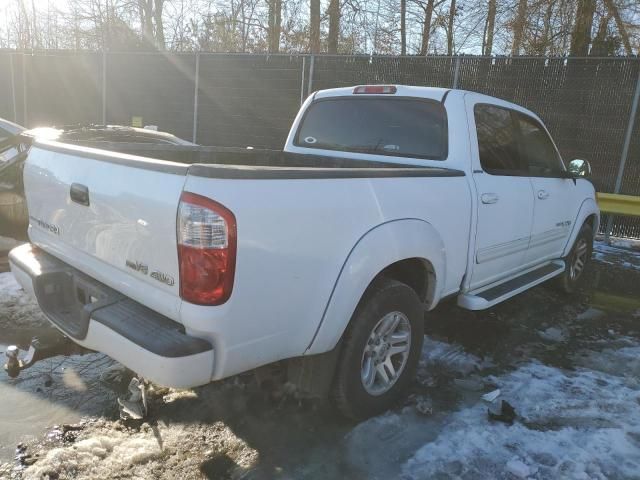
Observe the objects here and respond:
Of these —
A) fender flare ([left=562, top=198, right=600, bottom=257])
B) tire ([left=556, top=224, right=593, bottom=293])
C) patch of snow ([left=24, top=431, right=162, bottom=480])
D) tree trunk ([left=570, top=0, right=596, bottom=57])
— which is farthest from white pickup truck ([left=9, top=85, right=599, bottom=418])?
tree trunk ([left=570, top=0, right=596, bottom=57])

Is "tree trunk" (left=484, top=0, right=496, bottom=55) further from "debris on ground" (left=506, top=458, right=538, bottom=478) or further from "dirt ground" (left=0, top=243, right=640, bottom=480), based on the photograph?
"debris on ground" (left=506, top=458, right=538, bottom=478)

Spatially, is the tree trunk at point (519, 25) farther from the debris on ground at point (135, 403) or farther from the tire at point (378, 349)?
the debris on ground at point (135, 403)

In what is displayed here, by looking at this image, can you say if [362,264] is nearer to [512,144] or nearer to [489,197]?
[489,197]

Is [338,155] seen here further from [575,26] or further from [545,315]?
[575,26]

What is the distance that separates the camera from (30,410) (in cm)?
295

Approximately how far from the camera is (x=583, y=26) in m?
12.8

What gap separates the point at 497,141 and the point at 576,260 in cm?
250

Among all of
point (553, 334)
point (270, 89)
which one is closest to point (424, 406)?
point (553, 334)

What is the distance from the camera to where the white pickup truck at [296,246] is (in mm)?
2100

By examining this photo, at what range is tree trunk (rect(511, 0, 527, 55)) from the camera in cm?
1427

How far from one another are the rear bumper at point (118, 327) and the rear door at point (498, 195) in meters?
2.17

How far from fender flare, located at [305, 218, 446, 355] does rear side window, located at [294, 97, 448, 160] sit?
0.99 meters

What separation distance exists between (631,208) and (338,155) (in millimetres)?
6259

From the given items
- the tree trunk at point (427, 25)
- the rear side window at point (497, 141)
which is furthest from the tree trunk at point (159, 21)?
the rear side window at point (497, 141)
